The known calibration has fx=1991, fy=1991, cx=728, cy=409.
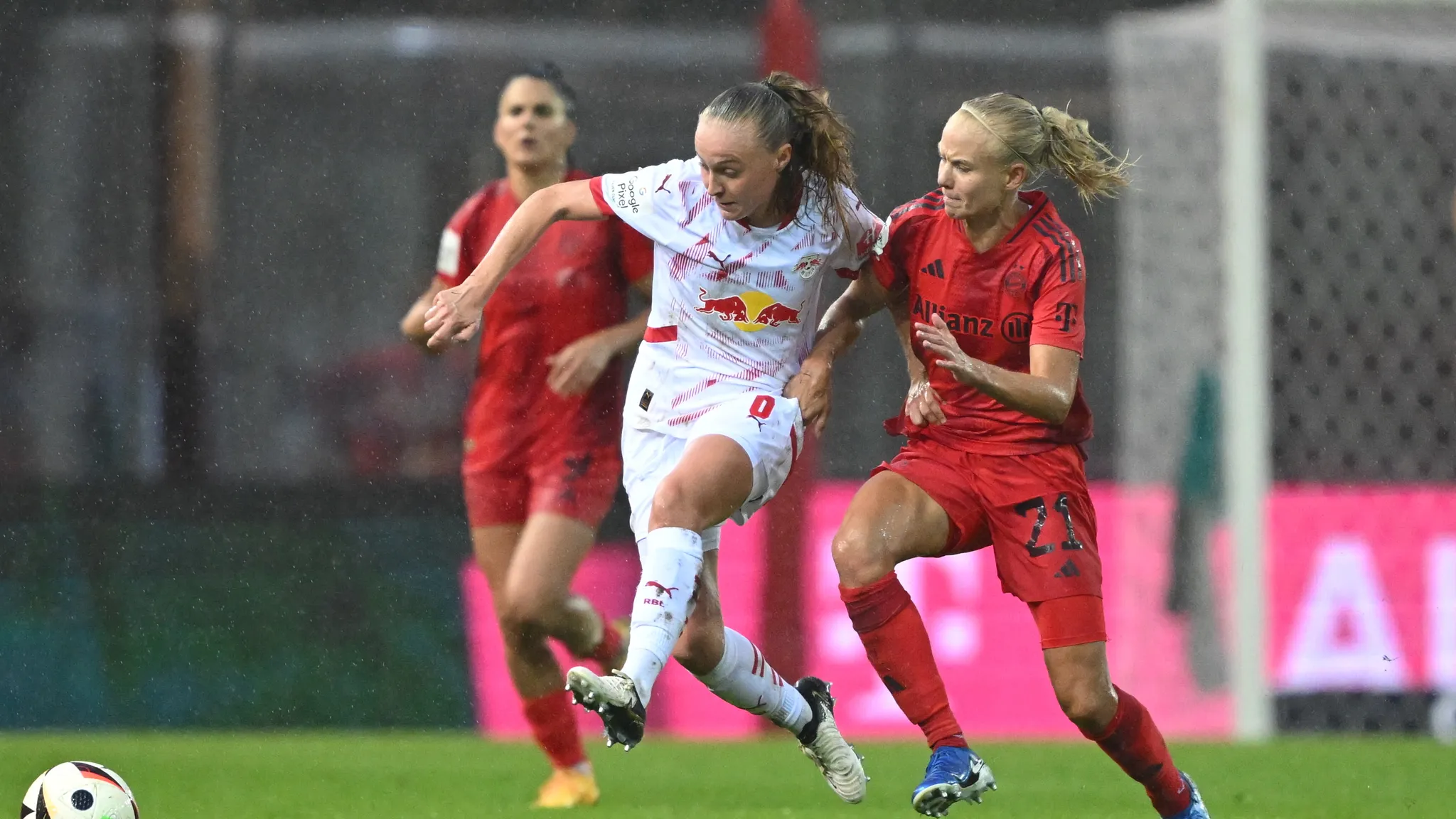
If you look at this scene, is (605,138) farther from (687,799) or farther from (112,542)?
(687,799)

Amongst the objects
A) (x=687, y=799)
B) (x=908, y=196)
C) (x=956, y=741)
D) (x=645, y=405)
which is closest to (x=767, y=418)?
(x=645, y=405)

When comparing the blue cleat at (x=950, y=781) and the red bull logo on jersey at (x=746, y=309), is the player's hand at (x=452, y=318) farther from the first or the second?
the blue cleat at (x=950, y=781)

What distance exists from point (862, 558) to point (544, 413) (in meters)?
1.62

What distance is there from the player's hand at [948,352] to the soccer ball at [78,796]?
1995 millimetres

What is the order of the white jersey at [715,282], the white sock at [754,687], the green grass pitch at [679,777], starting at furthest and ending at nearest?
the green grass pitch at [679,777], the white sock at [754,687], the white jersey at [715,282]

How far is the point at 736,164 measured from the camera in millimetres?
4453

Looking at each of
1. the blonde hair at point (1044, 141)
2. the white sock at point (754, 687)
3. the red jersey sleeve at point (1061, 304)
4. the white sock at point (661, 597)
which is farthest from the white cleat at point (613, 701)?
the blonde hair at point (1044, 141)

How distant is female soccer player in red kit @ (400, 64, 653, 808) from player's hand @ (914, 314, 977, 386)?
1610 mm

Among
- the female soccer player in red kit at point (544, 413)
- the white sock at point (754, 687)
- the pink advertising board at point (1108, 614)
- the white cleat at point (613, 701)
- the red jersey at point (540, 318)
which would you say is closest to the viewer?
the white cleat at point (613, 701)

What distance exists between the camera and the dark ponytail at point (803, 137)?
179 inches

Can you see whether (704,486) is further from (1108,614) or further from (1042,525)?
(1108,614)

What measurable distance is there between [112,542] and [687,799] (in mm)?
3855

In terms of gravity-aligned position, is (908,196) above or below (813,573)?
above

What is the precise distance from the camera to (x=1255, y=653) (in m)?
8.21
